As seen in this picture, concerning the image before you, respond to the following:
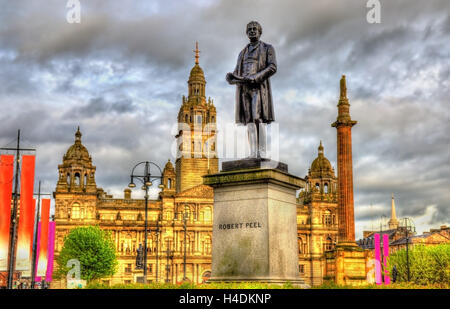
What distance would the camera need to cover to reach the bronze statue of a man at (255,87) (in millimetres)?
14586

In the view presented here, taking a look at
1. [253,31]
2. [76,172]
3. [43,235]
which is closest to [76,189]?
[76,172]

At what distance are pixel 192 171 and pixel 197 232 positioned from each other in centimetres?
1422

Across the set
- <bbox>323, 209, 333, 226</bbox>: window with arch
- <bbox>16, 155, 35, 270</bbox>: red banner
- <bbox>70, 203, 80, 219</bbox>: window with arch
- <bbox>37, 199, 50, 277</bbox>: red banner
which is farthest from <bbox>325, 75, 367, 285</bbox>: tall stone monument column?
<bbox>323, 209, 333, 226</bbox>: window with arch

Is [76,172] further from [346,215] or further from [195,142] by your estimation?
[346,215]

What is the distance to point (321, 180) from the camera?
103125mm

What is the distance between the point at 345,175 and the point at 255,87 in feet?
87.3

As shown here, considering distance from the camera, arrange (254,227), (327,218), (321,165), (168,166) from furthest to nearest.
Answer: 1. (321,165)
2. (327,218)
3. (168,166)
4. (254,227)

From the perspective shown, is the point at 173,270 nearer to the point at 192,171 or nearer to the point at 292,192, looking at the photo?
the point at 192,171

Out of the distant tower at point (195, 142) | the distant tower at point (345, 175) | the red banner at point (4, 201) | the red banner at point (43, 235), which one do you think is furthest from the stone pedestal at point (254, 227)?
the distant tower at point (195, 142)

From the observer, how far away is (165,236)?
95188 mm

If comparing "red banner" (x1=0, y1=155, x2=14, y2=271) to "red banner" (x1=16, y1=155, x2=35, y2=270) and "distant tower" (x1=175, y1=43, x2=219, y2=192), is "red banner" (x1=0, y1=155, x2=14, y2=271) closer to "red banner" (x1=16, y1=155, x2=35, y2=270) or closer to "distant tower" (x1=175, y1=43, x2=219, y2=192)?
"red banner" (x1=16, y1=155, x2=35, y2=270)

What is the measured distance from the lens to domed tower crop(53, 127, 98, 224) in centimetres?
9219

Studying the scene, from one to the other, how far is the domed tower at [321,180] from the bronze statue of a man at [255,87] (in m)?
88.8
